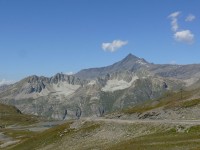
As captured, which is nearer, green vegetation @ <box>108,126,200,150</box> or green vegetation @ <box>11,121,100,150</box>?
green vegetation @ <box>108,126,200,150</box>

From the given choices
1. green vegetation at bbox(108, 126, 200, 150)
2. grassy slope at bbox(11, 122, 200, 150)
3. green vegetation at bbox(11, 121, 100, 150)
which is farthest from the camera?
green vegetation at bbox(11, 121, 100, 150)

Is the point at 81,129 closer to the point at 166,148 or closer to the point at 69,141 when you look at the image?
the point at 69,141

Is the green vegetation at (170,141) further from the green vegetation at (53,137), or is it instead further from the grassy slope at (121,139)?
the green vegetation at (53,137)

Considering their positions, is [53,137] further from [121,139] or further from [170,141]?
[170,141]

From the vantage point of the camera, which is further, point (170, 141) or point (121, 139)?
point (121, 139)

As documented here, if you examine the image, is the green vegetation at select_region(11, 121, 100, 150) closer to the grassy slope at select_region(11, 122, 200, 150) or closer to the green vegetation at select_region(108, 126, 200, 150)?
the grassy slope at select_region(11, 122, 200, 150)

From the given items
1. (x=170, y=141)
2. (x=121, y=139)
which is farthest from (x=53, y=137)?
(x=170, y=141)

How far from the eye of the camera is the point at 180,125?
222ft

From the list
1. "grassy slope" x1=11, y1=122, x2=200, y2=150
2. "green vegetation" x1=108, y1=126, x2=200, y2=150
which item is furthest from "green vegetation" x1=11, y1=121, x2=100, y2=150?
"green vegetation" x1=108, y1=126, x2=200, y2=150

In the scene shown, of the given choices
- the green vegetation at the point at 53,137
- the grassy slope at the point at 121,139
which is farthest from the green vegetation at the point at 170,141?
the green vegetation at the point at 53,137

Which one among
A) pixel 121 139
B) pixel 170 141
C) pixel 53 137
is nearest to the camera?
pixel 170 141

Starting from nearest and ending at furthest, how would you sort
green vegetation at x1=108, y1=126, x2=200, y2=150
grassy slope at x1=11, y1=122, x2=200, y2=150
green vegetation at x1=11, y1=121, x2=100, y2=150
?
green vegetation at x1=108, y1=126, x2=200, y2=150
grassy slope at x1=11, y1=122, x2=200, y2=150
green vegetation at x1=11, y1=121, x2=100, y2=150

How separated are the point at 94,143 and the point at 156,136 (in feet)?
56.6

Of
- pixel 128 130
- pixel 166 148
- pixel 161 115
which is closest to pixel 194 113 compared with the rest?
pixel 161 115
